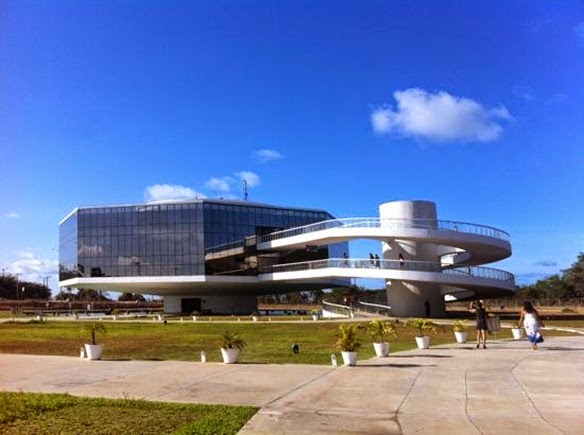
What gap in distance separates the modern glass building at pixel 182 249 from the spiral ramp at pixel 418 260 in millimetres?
14813

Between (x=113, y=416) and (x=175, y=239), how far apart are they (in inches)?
2321

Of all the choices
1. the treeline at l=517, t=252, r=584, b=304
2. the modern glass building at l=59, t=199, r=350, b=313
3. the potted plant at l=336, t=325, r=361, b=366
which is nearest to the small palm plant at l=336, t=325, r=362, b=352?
the potted plant at l=336, t=325, r=361, b=366

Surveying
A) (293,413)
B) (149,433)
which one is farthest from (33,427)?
(293,413)

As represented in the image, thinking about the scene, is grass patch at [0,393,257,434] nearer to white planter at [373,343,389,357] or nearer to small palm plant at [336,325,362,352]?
small palm plant at [336,325,362,352]

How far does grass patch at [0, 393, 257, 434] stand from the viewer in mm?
8859

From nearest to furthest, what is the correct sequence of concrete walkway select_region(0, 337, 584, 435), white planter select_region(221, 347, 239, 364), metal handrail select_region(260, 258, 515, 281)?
concrete walkway select_region(0, 337, 584, 435) < white planter select_region(221, 347, 239, 364) < metal handrail select_region(260, 258, 515, 281)

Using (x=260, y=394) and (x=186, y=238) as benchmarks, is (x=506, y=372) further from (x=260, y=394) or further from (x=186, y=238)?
(x=186, y=238)

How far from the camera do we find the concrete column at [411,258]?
48031mm

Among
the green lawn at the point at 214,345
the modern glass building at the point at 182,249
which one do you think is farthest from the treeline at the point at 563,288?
the green lawn at the point at 214,345

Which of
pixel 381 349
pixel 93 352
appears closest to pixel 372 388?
pixel 381 349

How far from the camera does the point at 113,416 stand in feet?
31.9

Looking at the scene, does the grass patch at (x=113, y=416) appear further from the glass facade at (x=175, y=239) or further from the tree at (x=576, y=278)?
the tree at (x=576, y=278)

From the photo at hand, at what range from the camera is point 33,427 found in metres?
9.06

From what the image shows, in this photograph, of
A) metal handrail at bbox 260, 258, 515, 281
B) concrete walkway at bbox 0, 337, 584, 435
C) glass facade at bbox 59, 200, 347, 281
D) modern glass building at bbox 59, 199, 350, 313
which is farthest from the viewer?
glass facade at bbox 59, 200, 347, 281
